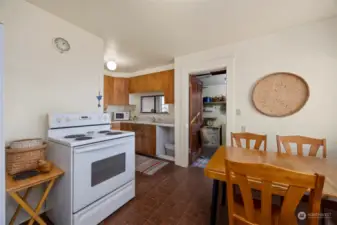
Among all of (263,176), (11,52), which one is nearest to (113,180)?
(263,176)

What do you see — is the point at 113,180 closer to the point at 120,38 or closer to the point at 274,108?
the point at 120,38

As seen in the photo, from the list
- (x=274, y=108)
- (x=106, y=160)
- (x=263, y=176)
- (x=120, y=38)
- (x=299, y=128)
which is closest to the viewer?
(x=263, y=176)

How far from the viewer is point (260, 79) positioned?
230 cm

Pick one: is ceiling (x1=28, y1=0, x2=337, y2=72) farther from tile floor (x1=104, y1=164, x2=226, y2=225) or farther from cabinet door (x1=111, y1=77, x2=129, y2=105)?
tile floor (x1=104, y1=164, x2=226, y2=225)

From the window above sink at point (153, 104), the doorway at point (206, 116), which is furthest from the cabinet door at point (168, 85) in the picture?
the window above sink at point (153, 104)

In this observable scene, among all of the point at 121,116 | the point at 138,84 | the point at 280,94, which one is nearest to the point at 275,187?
the point at 280,94

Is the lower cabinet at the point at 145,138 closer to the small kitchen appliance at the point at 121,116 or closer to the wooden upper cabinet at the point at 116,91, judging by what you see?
the small kitchen appliance at the point at 121,116

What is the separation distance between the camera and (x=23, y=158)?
1.40 m

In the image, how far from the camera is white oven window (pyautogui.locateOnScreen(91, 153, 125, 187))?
1.52 metres

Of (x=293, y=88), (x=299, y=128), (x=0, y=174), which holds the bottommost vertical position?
(x=0, y=174)

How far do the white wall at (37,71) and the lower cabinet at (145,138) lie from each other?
72.8 inches

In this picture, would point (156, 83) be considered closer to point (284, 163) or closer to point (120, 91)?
point (120, 91)

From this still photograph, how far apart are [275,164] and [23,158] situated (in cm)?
231

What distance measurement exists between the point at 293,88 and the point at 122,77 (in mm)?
4028
